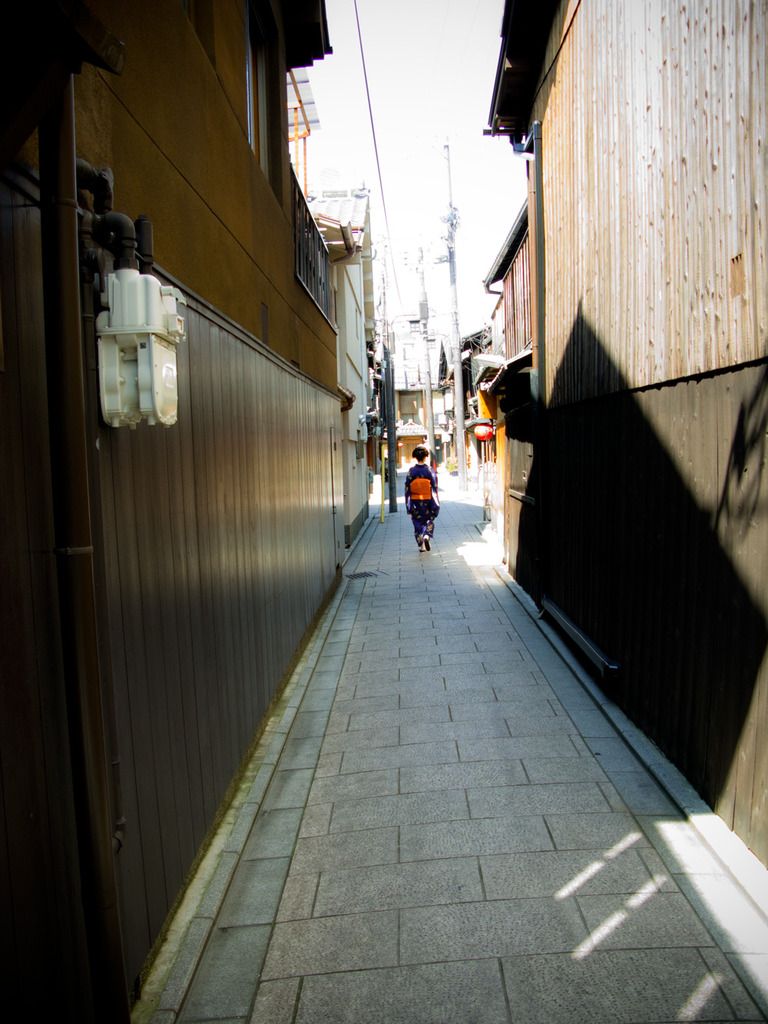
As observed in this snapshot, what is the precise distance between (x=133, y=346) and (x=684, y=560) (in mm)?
3417

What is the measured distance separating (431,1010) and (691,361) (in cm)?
353

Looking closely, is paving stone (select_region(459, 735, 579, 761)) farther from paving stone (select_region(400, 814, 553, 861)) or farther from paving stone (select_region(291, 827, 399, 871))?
paving stone (select_region(291, 827, 399, 871))

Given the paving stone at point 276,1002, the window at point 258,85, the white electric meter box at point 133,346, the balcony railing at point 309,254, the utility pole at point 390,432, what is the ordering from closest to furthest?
the white electric meter box at point 133,346, the paving stone at point 276,1002, the window at point 258,85, the balcony railing at point 309,254, the utility pole at point 390,432

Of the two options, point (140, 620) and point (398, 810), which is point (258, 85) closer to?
point (140, 620)

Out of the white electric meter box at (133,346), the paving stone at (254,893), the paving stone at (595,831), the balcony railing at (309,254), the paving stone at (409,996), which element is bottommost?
the paving stone at (254,893)

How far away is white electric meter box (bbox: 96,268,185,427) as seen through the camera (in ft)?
8.43

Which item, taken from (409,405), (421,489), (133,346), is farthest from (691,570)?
(409,405)

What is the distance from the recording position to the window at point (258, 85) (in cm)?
755

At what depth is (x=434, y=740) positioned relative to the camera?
18.0 ft

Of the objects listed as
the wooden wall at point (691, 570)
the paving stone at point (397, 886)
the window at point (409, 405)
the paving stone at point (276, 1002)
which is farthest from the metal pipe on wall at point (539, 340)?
the window at point (409, 405)

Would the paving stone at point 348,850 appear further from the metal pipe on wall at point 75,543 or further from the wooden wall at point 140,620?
the metal pipe on wall at point 75,543

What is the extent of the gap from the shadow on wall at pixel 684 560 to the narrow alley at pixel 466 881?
1.16ft

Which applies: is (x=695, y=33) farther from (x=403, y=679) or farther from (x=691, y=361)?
(x=403, y=679)

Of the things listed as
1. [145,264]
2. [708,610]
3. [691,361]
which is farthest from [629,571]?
[145,264]
